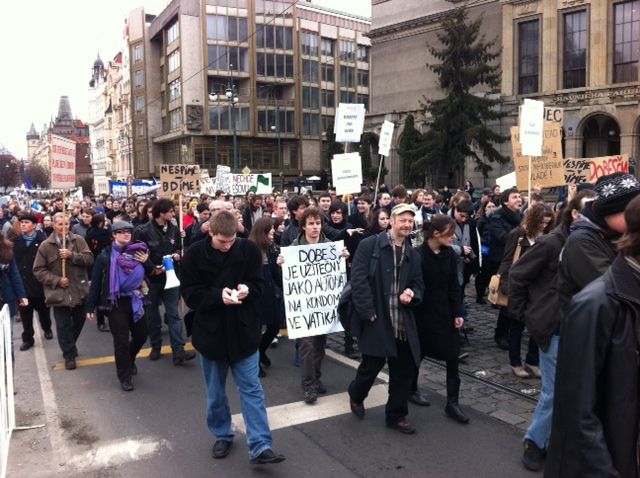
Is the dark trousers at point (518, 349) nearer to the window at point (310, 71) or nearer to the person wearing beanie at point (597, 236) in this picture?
the person wearing beanie at point (597, 236)

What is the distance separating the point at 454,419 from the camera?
18.2ft

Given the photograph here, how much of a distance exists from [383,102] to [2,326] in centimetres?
4692

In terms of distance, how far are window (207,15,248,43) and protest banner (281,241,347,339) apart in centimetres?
5965

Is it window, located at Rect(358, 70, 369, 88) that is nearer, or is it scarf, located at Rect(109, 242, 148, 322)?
scarf, located at Rect(109, 242, 148, 322)

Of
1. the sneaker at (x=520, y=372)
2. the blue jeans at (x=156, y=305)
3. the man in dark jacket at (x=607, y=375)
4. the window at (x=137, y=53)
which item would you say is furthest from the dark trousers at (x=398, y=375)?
the window at (x=137, y=53)

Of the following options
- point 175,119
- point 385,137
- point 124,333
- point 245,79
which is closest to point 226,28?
point 245,79

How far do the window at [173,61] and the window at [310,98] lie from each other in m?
13.8

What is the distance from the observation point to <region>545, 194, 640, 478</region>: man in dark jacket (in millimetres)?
2230

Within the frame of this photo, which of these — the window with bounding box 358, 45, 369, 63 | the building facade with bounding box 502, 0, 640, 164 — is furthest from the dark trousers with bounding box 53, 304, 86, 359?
the window with bounding box 358, 45, 369, 63

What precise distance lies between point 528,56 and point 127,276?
35.4 meters

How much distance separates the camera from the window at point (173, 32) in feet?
209

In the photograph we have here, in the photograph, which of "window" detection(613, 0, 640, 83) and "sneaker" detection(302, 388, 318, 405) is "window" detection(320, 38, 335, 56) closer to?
"window" detection(613, 0, 640, 83)

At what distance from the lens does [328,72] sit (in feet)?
232

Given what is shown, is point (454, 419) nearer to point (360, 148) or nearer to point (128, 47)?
point (360, 148)
